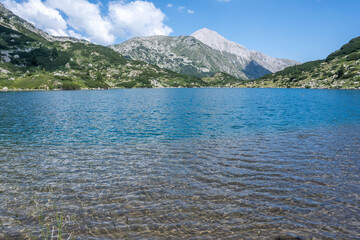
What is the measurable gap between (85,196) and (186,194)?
6.95 metres

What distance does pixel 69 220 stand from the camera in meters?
11.4

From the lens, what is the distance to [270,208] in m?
12.6

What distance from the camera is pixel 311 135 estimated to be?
32844 mm

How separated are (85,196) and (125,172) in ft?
15.3

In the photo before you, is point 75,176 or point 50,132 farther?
point 50,132

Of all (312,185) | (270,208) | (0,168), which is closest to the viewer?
(270,208)

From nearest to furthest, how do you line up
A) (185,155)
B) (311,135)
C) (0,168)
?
(0,168), (185,155), (311,135)

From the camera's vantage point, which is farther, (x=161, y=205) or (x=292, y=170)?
(x=292, y=170)

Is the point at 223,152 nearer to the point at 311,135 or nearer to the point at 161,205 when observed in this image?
the point at 161,205

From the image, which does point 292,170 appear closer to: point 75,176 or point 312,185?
point 312,185

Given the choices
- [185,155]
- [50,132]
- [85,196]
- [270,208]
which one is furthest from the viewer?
[50,132]

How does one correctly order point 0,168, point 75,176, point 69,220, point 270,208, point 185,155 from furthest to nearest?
point 185,155
point 0,168
point 75,176
point 270,208
point 69,220

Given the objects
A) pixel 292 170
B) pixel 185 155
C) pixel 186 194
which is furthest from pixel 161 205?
pixel 292 170

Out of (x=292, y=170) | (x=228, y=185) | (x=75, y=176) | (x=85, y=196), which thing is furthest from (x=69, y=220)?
(x=292, y=170)
